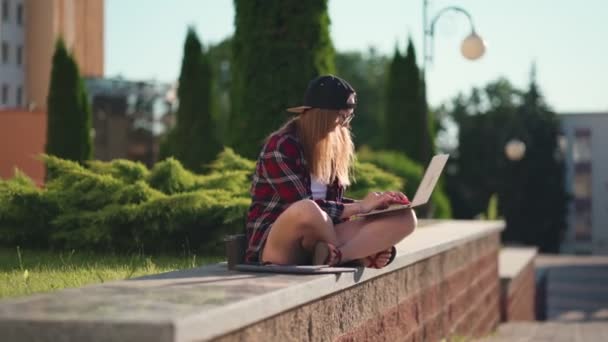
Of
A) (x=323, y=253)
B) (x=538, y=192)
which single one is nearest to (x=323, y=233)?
(x=323, y=253)

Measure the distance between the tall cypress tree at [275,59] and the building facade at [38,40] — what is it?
43755 millimetres

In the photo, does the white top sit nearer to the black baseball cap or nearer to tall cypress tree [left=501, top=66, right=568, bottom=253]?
the black baseball cap

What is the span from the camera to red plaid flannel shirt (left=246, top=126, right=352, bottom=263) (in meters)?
6.15

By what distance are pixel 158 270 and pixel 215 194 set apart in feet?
9.57

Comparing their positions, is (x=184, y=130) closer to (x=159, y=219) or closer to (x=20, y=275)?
(x=159, y=219)

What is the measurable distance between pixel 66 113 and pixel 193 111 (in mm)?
3009

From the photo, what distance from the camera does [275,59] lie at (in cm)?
1382

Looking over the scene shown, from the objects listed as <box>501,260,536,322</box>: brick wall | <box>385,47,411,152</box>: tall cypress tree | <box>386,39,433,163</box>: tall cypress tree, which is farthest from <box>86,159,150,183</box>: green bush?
<box>385,47,411,152</box>: tall cypress tree

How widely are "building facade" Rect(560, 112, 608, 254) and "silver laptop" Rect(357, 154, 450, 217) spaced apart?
79.4 m

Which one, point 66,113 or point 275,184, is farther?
point 66,113

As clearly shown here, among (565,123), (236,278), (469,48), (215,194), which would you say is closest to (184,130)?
(469,48)

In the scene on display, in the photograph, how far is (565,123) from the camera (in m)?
84.1

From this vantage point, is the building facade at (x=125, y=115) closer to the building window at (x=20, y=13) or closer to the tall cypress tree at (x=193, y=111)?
the tall cypress tree at (x=193, y=111)

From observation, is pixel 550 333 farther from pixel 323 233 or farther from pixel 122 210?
pixel 323 233
